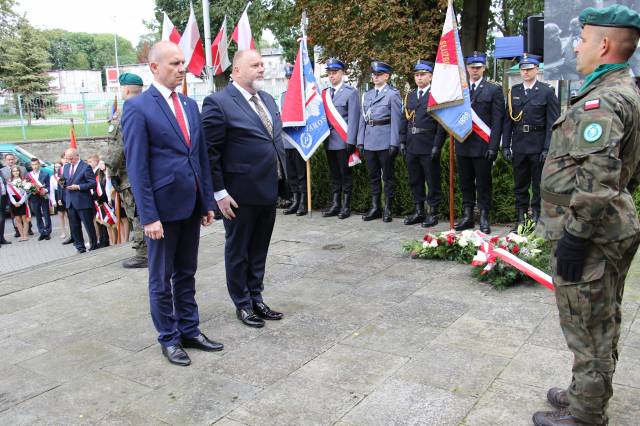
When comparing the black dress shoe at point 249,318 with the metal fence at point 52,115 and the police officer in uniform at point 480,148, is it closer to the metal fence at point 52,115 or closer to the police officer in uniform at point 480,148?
the police officer in uniform at point 480,148

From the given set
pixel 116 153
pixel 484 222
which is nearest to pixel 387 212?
pixel 484 222

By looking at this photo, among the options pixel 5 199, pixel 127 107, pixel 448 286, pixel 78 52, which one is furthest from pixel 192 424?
pixel 78 52

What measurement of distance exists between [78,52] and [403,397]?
110 meters

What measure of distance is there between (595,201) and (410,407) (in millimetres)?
1441

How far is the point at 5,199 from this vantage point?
39.1ft

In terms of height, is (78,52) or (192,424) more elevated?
(78,52)

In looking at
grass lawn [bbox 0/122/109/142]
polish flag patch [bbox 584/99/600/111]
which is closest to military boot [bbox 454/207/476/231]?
polish flag patch [bbox 584/99/600/111]

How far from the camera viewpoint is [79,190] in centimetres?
977

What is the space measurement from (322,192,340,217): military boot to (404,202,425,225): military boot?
1179 millimetres

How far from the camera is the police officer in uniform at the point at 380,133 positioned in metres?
8.22

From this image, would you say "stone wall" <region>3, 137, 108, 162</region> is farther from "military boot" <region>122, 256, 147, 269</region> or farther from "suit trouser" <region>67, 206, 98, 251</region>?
"military boot" <region>122, 256, 147, 269</region>

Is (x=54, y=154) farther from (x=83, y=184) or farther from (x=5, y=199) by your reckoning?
A: (x=83, y=184)

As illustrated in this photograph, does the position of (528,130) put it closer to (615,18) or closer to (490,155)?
(490,155)

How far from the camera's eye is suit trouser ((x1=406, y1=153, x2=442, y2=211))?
313 inches
